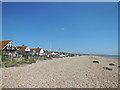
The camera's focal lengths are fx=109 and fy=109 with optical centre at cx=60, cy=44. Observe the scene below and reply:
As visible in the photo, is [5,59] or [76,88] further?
[5,59]

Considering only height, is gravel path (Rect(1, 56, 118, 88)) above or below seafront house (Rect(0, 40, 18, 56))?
below

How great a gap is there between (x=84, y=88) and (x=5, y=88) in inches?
145

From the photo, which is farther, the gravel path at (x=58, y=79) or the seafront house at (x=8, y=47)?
the seafront house at (x=8, y=47)

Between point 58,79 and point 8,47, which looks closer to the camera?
point 58,79

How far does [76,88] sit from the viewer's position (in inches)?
204

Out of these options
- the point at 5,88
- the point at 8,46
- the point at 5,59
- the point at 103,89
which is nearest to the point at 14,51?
the point at 8,46

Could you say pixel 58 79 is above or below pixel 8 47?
below

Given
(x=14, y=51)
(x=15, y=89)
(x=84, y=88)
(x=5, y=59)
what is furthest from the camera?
(x=14, y=51)

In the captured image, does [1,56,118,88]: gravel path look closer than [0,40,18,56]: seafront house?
Yes

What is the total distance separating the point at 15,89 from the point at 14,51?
90.2ft

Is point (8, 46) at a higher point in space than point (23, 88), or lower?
higher

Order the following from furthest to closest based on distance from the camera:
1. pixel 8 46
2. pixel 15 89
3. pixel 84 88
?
pixel 8 46, pixel 84 88, pixel 15 89

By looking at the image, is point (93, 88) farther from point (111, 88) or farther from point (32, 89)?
point (32, 89)

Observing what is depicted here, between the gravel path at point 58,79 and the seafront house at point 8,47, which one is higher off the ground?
the seafront house at point 8,47
